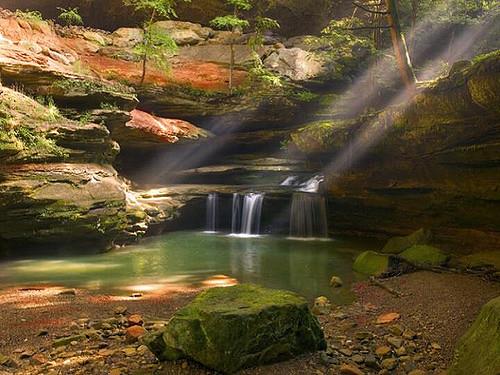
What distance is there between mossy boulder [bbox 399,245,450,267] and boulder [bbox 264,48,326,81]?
13.3 meters

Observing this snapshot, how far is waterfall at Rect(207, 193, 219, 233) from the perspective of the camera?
18578 mm

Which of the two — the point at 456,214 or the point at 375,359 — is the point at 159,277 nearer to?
the point at 375,359

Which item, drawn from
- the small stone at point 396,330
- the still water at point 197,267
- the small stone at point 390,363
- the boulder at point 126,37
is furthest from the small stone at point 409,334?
the boulder at point 126,37

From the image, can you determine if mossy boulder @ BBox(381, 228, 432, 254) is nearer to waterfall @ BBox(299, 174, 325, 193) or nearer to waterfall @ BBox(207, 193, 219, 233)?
waterfall @ BBox(299, 174, 325, 193)

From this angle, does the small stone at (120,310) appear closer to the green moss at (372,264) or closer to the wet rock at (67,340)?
the wet rock at (67,340)

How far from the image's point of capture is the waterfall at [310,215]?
1712 centimetres

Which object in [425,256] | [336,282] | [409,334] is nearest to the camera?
[409,334]

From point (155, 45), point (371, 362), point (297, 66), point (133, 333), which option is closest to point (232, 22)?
point (155, 45)

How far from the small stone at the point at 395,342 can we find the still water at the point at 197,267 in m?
2.52

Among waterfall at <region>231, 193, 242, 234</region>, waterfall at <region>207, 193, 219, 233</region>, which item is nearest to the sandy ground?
waterfall at <region>231, 193, 242, 234</region>

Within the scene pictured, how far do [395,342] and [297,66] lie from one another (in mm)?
18457

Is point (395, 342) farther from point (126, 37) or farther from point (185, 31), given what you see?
point (185, 31)

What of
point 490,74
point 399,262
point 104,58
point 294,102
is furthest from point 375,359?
point 104,58

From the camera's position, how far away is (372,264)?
10312 mm
